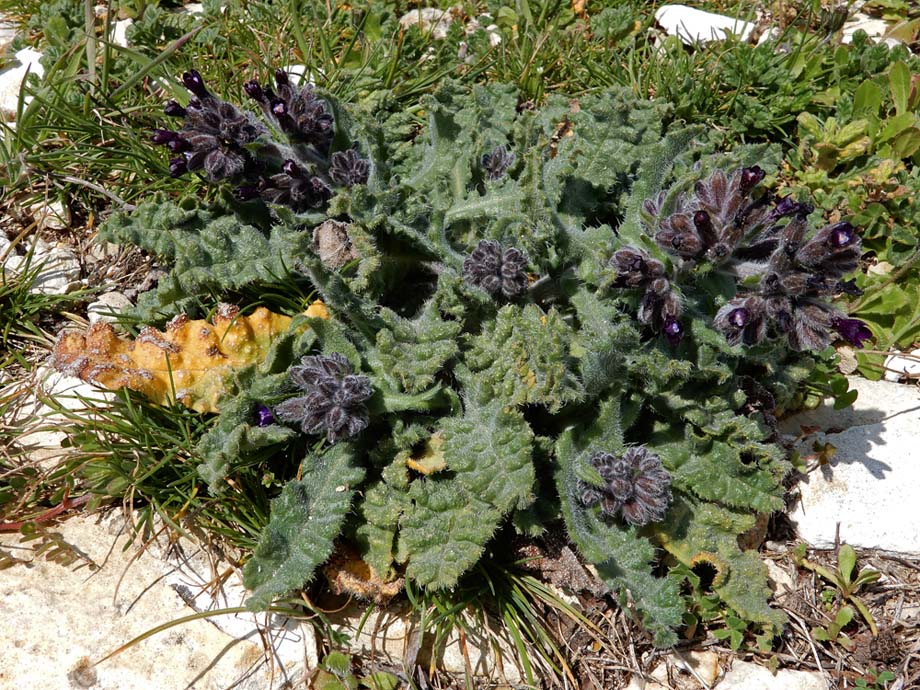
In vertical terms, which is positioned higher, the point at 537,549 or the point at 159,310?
the point at 159,310

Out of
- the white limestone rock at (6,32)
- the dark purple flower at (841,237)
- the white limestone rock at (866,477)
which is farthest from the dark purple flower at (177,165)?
the white limestone rock at (866,477)

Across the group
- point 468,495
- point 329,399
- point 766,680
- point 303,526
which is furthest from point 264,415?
point 766,680

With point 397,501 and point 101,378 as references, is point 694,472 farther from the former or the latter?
point 101,378

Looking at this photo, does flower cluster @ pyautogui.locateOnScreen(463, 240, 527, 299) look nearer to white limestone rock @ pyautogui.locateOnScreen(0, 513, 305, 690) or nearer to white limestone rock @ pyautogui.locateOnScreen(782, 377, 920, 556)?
white limestone rock @ pyautogui.locateOnScreen(782, 377, 920, 556)

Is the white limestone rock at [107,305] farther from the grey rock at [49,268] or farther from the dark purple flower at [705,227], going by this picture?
the dark purple flower at [705,227]

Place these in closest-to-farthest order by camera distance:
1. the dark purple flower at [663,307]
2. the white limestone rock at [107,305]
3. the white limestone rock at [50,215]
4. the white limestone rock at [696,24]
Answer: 1. the dark purple flower at [663,307]
2. the white limestone rock at [107,305]
3. the white limestone rock at [50,215]
4. the white limestone rock at [696,24]

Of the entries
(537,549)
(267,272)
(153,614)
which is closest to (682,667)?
(537,549)

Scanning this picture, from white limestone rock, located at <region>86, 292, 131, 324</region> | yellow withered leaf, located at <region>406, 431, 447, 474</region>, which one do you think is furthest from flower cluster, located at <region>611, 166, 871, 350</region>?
white limestone rock, located at <region>86, 292, 131, 324</region>
